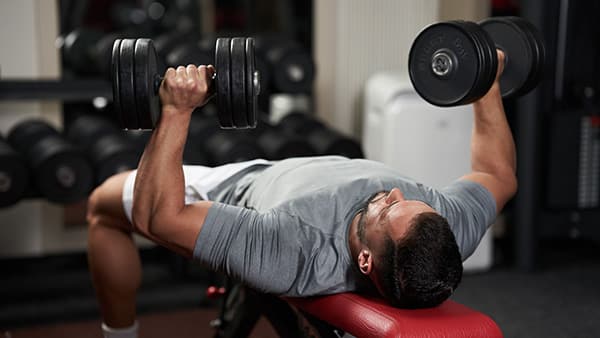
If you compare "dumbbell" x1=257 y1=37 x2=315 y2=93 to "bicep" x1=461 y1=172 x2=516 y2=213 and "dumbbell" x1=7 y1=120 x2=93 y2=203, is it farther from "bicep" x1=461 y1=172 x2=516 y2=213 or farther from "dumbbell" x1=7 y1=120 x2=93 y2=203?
"bicep" x1=461 y1=172 x2=516 y2=213

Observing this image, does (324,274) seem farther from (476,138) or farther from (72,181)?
(72,181)

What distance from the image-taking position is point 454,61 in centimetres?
184

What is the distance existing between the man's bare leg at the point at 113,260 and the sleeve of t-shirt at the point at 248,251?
1.69ft

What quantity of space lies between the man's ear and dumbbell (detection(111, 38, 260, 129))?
36 cm

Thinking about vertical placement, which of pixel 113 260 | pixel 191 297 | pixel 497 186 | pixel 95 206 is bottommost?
pixel 191 297

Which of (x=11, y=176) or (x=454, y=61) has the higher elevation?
(x=454, y=61)

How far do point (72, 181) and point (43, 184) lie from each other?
9cm

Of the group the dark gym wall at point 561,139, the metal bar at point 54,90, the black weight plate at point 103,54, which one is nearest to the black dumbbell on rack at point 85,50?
the black weight plate at point 103,54

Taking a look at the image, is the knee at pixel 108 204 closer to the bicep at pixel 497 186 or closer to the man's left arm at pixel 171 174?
the man's left arm at pixel 171 174

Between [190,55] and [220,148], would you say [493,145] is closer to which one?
[220,148]

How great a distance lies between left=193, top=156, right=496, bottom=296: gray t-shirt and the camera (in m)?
1.62

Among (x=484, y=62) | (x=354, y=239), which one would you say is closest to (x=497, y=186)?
(x=484, y=62)

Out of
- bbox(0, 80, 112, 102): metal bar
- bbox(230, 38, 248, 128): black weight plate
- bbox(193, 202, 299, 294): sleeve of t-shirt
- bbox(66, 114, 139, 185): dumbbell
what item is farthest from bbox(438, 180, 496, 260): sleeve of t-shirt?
bbox(0, 80, 112, 102): metal bar

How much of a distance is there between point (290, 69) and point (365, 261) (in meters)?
1.71
